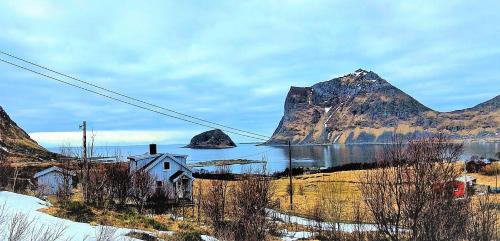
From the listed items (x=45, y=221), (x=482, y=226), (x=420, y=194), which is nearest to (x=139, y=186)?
(x=45, y=221)

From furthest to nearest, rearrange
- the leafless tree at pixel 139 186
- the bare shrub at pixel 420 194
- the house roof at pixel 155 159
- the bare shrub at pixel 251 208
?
1. the house roof at pixel 155 159
2. the leafless tree at pixel 139 186
3. the bare shrub at pixel 251 208
4. the bare shrub at pixel 420 194

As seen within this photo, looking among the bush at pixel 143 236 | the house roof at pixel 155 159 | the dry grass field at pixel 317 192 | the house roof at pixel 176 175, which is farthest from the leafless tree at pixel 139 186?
the bush at pixel 143 236

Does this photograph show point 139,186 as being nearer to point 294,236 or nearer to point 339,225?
point 294,236

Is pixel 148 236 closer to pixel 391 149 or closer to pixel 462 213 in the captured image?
pixel 391 149

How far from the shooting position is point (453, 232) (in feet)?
48.1

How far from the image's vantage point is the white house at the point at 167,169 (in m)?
47.0

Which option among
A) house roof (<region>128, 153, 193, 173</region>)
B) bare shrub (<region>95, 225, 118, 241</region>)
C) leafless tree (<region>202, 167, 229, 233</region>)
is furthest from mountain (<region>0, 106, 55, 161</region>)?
bare shrub (<region>95, 225, 118, 241</region>)

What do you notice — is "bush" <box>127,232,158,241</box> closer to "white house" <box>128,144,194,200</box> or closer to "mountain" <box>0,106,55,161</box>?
"white house" <box>128,144,194,200</box>

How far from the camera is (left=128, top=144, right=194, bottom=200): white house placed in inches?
1852

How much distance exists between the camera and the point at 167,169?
4875 cm

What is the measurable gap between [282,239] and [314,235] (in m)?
3.03

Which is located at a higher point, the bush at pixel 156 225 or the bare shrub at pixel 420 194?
the bare shrub at pixel 420 194

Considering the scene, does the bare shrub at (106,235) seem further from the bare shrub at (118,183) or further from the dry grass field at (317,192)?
the bare shrub at (118,183)

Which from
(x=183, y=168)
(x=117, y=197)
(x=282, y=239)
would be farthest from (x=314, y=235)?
(x=183, y=168)
